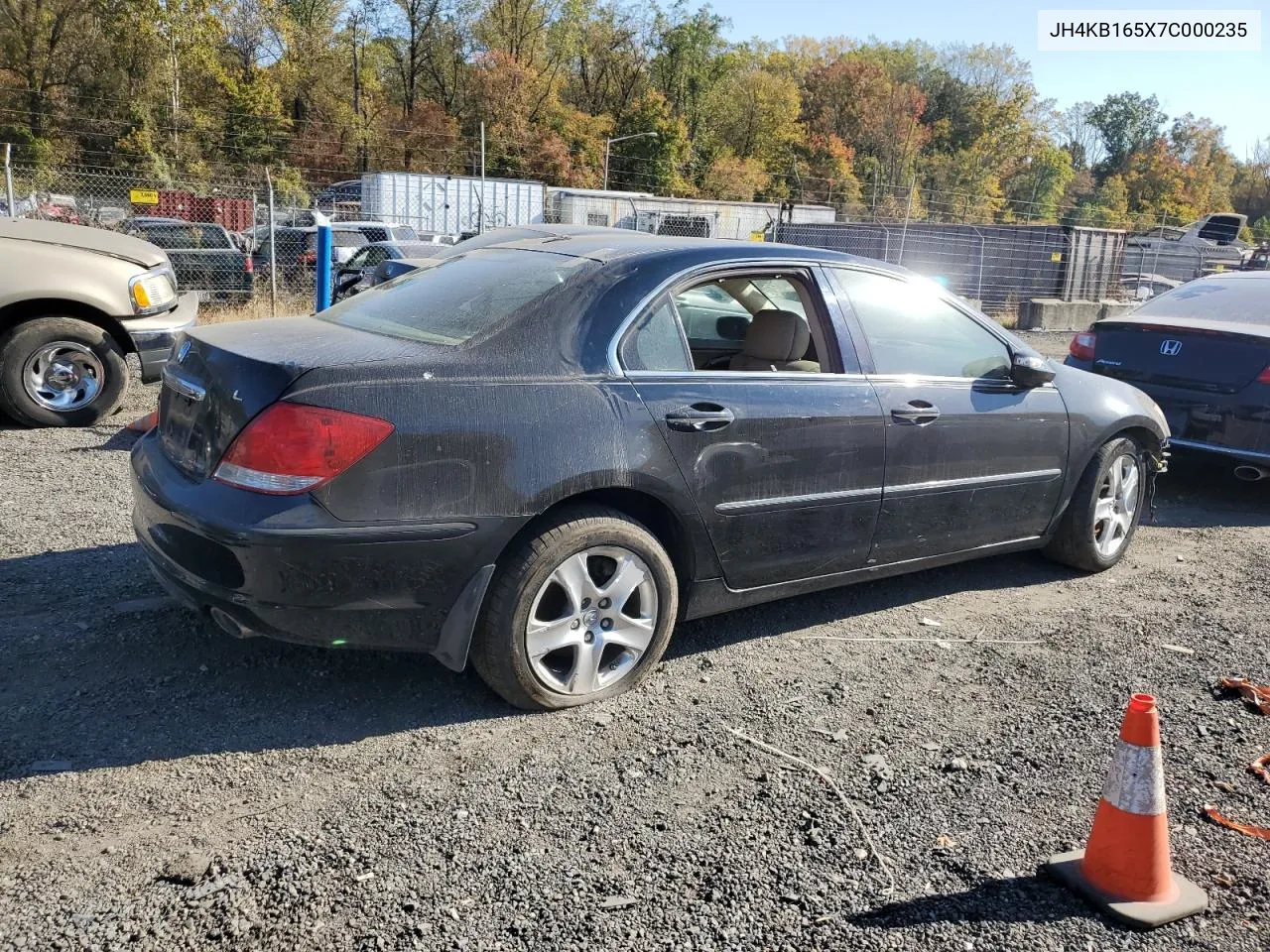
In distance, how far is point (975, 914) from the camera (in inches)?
104

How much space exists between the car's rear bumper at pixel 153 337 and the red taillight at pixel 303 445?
494cm

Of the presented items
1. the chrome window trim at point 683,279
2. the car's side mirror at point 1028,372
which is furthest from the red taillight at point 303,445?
the car's side mirror at point 1028,372

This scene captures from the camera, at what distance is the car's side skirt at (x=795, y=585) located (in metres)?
3.89

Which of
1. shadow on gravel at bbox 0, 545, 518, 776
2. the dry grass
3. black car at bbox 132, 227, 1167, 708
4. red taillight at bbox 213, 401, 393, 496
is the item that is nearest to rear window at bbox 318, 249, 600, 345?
black car at bbox 132, 227, 1167, 708

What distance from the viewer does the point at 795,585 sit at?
4152 mm

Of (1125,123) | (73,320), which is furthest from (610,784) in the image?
(1125,123)

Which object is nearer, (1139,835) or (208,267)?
(1139,835)

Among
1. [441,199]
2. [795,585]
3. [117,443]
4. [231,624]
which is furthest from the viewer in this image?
[441,199]

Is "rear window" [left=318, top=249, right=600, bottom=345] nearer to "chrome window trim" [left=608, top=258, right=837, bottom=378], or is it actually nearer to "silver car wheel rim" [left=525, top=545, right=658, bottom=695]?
"chrome window trim" [left=608, top=258, right=837, bottom=378]

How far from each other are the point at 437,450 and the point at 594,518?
0.58 m

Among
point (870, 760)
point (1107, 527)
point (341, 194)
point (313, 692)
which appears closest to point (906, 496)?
point (870, 760)

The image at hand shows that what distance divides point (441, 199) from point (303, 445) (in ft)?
90.3

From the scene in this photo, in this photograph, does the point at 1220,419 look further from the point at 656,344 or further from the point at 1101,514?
the point at 656,344

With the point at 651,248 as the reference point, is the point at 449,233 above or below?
above
